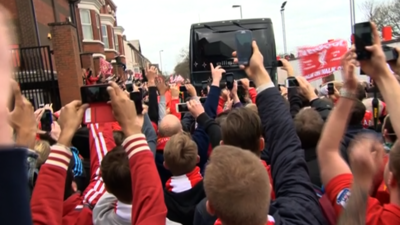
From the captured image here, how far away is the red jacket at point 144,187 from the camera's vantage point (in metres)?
1.73

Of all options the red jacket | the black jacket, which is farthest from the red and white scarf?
the black jacket

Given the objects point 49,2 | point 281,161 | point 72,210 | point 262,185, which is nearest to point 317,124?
point 281,161

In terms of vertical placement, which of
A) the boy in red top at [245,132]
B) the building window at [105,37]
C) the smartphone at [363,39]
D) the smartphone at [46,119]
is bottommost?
the boy in red top at [245,132]

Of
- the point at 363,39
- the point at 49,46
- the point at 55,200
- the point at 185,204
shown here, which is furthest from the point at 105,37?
the point at 363,39

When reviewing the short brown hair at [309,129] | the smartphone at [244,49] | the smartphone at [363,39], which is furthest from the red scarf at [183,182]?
the smartphone at [363,39]

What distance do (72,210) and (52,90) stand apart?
42.5ft

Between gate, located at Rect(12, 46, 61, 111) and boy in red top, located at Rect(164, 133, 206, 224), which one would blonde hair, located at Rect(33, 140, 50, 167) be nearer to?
boy in red top, located at Rect(164, 133, 206, 224)

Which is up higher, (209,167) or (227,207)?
(209,167)

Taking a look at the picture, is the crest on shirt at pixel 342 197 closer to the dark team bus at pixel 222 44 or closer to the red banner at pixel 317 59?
the red banner at pixel 317 59

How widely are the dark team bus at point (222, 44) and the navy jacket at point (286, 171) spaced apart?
9.08m

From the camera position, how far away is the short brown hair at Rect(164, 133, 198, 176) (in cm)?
281

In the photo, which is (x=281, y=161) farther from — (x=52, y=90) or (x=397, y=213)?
(x=52, y=90)

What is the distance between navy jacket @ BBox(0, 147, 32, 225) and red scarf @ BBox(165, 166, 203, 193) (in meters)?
2.03

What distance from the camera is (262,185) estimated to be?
1596 millimetres
